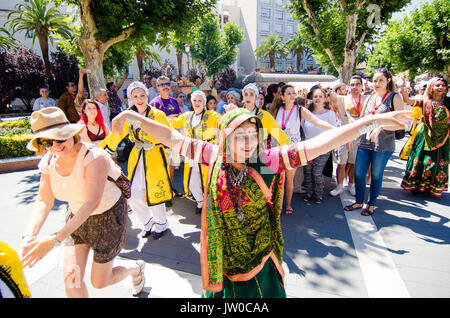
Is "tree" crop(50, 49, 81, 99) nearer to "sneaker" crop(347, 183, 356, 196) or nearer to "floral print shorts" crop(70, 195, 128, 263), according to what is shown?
"sneaker" crop(347, 183, 356, 196)

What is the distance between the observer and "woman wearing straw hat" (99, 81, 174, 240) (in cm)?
351

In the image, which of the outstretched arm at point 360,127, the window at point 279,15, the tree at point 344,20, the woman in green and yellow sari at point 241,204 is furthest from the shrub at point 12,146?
the window at point 279,15

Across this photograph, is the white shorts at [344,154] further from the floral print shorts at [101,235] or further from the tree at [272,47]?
the tree at [272,47]

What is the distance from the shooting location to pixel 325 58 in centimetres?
1394

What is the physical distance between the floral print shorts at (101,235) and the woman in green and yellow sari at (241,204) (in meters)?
0.85

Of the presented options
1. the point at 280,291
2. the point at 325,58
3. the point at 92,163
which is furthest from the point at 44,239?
the point at 325,58

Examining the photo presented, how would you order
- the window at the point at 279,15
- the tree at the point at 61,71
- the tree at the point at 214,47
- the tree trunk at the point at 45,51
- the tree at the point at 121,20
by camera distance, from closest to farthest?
the tree at the point at 121,20
the tree trunk at the point at 45,51
the tree at the point at 61,71
the tree at the point at 214,47
the window at the point at 279,15

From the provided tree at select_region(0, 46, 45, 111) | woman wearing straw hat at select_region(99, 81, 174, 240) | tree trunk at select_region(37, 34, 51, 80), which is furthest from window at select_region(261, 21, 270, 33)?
woman wearing straw hat at select_region(99, 81, 174, 240)

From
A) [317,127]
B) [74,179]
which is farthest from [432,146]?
[74,179]

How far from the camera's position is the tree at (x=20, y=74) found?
20484mm

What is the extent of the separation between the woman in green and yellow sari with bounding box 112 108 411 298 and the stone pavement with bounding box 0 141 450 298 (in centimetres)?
102

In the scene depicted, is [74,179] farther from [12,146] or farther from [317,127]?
[12,146]
